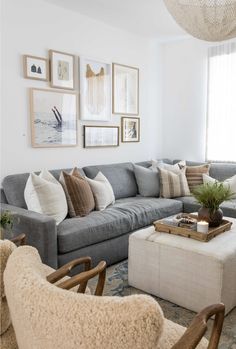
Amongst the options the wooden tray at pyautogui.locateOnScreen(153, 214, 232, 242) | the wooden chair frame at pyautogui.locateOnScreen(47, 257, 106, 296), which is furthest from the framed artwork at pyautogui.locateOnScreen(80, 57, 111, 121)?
the wooden chair frame at pyautogui.locateOnScreen(47, 257, 106, 296)

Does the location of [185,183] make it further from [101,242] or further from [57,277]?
[57,277]

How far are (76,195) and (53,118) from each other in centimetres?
93

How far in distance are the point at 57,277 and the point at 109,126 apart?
108 inches

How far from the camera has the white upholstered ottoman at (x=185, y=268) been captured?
1.97m

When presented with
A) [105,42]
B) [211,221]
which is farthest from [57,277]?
[105,42]

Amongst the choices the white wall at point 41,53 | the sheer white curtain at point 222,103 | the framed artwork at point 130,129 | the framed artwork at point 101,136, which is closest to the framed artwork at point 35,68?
the white wall at point 41,53

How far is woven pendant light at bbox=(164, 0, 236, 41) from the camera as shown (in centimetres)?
172

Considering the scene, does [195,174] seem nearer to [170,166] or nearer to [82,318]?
[170,166]

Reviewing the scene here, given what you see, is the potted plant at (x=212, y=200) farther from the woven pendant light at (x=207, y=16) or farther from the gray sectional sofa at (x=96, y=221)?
the woven pendant light at (x=207, y=16)

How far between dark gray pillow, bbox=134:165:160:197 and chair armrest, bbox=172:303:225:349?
2.61 metres

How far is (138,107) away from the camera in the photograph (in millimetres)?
4367

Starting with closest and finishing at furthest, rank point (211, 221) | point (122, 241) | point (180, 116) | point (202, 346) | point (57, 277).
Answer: point (202, 346), point (57, 277), point (211, 221), point (122, 241), point (180, 116)

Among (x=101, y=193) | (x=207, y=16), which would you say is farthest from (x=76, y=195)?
(x=207, y=16)

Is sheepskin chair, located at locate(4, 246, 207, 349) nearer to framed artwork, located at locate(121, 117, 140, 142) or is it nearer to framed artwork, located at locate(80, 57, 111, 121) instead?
framed artwork, located at locate(80, 57, 111, 121)
